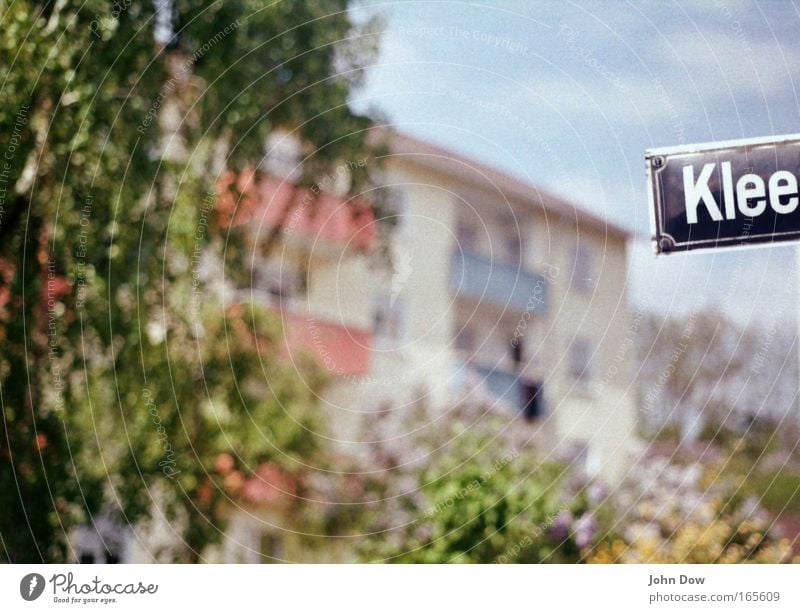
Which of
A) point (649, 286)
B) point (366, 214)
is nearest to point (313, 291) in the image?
point (366, 214)

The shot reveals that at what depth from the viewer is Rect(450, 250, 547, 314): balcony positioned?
580 centimetres

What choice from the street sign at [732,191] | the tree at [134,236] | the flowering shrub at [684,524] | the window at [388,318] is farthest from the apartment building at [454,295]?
the street sign at [732,191]

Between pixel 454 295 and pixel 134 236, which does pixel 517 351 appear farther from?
pixel 134 236

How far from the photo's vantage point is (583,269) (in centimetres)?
523

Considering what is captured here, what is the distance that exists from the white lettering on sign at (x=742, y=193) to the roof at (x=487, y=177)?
0.71m

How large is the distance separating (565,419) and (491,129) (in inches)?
89.5

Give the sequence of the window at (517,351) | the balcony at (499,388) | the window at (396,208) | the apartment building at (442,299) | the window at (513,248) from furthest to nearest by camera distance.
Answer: the window at (517,351) → the window at (513,248) → the balcony at (499,388) → the window at (396,208) → the apartment building at (442,299)

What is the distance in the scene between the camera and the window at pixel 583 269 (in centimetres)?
459

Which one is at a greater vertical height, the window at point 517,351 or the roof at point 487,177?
the roof at point 487,177

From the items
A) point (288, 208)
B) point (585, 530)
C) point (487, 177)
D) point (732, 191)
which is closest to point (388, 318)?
point (288, 208)

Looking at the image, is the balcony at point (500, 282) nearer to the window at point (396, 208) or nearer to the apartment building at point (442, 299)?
the apartment building at point (442, 299)

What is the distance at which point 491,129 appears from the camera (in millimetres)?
4320

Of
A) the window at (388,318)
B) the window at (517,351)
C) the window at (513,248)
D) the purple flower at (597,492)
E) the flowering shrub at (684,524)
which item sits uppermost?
the window at (513,248)
